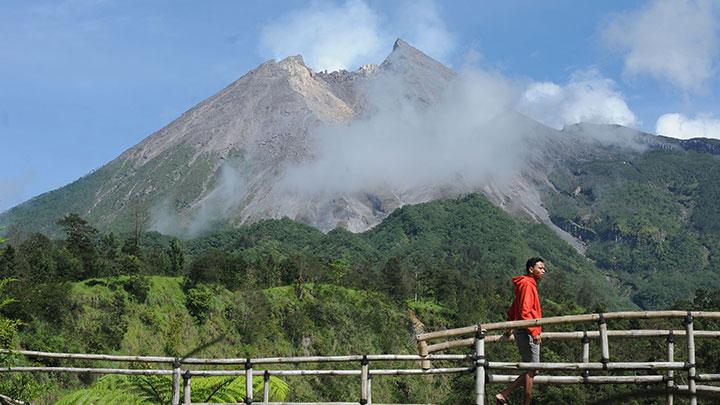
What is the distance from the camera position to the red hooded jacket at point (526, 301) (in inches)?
319

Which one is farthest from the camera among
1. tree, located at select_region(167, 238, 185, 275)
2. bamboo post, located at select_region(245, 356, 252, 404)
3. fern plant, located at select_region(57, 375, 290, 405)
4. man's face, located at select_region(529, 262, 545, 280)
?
tree, located at select_region(167, 238, 185, 275)

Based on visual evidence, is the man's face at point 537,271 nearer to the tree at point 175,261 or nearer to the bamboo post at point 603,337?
the bamboo post at point 603,337

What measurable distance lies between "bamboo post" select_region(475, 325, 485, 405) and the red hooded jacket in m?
0.77

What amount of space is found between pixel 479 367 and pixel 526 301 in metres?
1.06

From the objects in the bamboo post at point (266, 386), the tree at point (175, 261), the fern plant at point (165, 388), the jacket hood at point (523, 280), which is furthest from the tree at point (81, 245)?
the jacket hood at point (523, 280)

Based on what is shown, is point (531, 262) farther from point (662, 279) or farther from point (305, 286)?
point (662, 279)

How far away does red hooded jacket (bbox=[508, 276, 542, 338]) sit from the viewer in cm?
809

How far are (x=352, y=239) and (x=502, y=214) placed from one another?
43.1 m

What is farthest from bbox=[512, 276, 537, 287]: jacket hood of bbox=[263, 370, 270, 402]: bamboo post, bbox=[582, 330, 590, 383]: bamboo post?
bbox=[263, 370, 270, 402]: bamboo post

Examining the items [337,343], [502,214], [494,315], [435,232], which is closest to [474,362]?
[337,343]

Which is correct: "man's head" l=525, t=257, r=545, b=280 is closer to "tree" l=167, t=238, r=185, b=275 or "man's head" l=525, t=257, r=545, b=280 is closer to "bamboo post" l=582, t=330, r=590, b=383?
"bamboo post" l=582, t=330, r=590, b=383

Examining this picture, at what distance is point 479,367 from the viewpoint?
7434 millimetres

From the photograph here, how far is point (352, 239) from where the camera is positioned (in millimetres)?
157625

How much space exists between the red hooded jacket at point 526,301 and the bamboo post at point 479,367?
0.77 metres
